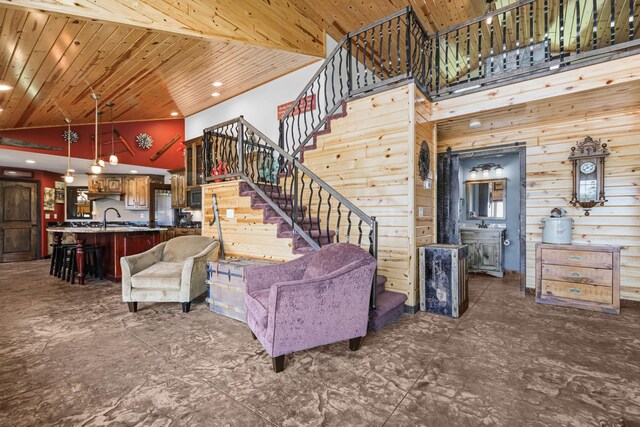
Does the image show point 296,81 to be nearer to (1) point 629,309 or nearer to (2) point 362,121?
(2) point 362,121

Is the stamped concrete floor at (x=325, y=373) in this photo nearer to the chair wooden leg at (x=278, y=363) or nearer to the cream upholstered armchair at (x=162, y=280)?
the chair wooden leg at (x=278, y=363)

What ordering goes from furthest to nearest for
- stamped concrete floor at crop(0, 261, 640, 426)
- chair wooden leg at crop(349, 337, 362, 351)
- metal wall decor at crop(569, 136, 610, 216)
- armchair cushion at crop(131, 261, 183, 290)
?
metal wall decor at crop(569, 136, 610, 216) → armchair cushion at crop(131, 261, 183, 290) → chair wooden leg at crop(349, 337, 362, 351) → stamped concrete floor at crop(0, 261, 640, 426)

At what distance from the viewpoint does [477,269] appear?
228 inches

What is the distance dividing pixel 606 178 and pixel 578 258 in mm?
1237

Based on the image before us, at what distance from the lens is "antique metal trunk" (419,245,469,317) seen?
3320 millimetres

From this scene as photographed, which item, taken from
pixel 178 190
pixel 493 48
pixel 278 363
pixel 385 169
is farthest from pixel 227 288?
pixel 493 48

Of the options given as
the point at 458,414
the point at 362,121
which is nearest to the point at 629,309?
the point at 458,414

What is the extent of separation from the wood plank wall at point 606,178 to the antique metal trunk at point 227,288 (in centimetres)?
412

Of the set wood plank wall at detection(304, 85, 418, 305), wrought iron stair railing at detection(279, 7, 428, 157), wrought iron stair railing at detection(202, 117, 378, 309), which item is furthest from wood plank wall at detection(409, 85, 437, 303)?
wrought iron stair railing at detection(202, 117, 378, 309)

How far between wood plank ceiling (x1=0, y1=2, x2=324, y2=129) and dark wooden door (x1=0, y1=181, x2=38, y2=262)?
296 centimetres

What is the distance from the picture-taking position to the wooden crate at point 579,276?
137 inches

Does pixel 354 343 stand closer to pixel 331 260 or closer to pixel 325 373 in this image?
pixel 325 373

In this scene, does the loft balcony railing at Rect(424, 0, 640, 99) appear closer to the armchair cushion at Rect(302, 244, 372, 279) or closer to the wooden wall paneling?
the wooden wall paneling

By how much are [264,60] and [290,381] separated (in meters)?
5.23
